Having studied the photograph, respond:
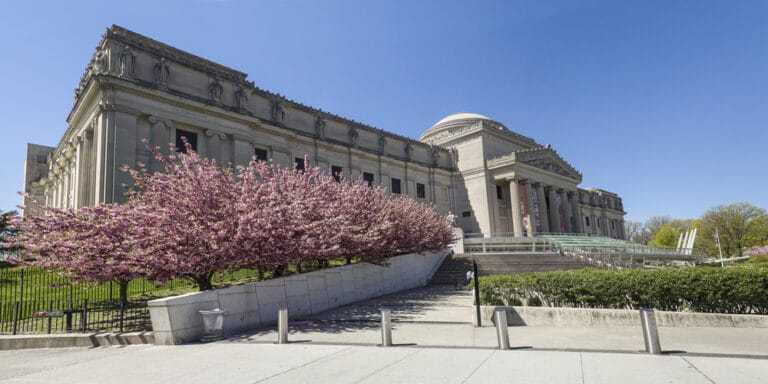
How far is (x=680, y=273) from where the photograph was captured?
10859 mm

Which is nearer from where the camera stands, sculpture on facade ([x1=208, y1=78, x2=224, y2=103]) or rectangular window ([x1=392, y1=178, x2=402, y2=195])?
sculpture on facade ([x1=208, y1=78, x2=224, y2=103])

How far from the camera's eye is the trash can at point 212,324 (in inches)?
404

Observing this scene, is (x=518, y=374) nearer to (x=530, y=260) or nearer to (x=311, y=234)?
(x=311, y=234)

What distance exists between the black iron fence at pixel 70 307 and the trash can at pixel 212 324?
193cm

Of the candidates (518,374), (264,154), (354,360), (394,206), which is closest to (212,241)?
(354,360)

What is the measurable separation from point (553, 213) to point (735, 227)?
1315 inches

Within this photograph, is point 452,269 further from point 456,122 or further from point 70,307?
point 456,122

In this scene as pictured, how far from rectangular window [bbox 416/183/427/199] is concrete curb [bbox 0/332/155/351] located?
39383 millimetres

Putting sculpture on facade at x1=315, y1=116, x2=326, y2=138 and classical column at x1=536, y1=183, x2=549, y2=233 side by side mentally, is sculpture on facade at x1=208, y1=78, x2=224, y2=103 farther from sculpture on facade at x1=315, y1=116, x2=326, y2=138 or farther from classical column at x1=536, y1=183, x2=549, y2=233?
classical column at x1=536, y1=183, x2=549, y2=233

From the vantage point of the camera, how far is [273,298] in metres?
12.9

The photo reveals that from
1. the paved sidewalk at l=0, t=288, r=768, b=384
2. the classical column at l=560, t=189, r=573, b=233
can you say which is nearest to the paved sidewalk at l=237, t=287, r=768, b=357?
the paved sidewalk at l=0, t=288, r=768, b=384

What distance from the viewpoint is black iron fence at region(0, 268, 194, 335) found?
36.5 feet

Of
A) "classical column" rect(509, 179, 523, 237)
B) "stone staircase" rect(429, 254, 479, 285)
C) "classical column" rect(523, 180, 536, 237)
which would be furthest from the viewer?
"classical column" rect(523, 180, 536, 237)

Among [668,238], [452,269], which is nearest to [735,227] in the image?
[668,238]
